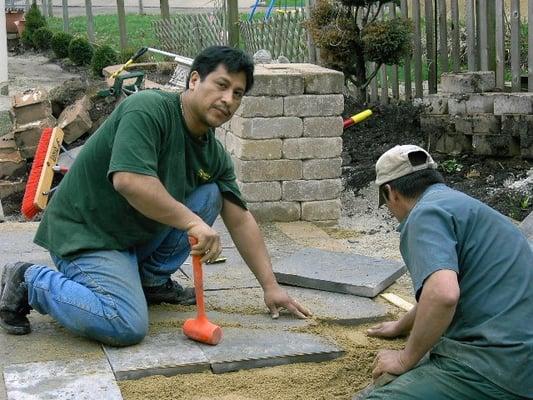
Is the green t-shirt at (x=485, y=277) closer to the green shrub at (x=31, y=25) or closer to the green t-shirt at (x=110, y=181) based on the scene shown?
the green t-shirt at (x=110, y=181)

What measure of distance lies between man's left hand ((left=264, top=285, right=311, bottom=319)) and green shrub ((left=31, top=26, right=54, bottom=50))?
14993 millimetres

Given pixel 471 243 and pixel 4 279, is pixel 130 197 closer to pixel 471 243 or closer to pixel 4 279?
pixel 4 279

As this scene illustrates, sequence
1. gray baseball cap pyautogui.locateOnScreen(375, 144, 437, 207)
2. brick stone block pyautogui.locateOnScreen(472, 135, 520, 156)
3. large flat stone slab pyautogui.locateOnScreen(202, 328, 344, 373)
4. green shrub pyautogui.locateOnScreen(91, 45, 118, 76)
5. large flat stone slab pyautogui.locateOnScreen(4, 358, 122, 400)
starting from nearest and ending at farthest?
1. gray baseball cap pyautogui.locateOnScreen(375, 144, 437, 207)
2. large flat stone slab pyautogui.locateOnScreen(4, 358, 122, 400)
3. large flat stone slab pyautogui.locateOnScreen(202, 328, 344, 373)
4. brick stone block pyautogui.locateOnScreen(472, 135, 520, 156)
5. green shrub pyautogui.locateOnScreen(91, 45, 118, 76)

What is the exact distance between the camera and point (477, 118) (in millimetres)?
8164

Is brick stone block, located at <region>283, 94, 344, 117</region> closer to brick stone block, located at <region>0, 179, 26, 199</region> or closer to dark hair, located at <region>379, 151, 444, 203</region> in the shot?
brick stone block, located at <region>0, 179, 26, 199</region>

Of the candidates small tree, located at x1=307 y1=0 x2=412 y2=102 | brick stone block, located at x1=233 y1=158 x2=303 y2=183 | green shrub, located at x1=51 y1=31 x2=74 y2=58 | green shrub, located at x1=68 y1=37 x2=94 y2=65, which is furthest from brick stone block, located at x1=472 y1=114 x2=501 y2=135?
green shrub, located at x1=51 y1=31 x2=74 y2=58

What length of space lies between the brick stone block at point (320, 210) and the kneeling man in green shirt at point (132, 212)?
91.3 inches

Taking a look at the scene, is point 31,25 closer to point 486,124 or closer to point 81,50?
point 81,50

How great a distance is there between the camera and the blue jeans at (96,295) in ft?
13.1

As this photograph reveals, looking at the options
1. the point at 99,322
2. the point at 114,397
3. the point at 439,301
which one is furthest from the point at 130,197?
the point at 439,301

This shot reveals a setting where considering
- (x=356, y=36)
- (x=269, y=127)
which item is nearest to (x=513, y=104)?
(x=356, y=36)

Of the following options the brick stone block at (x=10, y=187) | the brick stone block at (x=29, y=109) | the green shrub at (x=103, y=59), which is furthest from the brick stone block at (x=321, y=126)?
the green shrub at (x=103, y=59)

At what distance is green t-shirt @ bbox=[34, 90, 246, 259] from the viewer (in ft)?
13.4

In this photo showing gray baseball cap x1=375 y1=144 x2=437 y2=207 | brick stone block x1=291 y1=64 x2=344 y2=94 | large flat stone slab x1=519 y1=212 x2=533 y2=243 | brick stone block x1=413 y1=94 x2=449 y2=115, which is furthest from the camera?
brick stone block x1=413 y1=94 x2=449 y2=115
